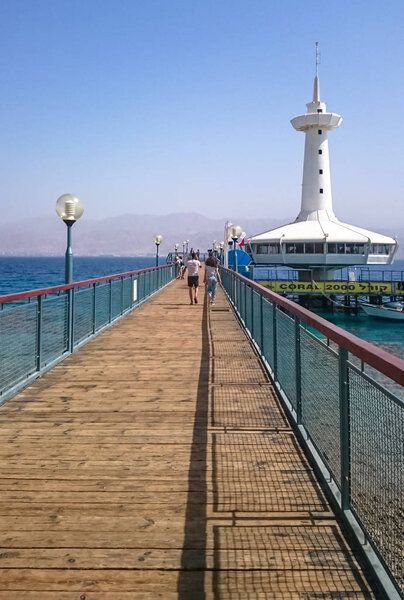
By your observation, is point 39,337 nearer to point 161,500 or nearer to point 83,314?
point 83,314

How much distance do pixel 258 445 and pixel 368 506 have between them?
135 centimetres

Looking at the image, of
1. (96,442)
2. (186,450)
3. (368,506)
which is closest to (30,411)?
(96,442)

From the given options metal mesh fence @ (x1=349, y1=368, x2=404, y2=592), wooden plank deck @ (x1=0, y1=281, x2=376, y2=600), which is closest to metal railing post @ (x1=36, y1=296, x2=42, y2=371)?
wooden plank deck @ (x1=0, y1=281, x2=376, y2=600)

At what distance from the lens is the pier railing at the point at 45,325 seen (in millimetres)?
6082

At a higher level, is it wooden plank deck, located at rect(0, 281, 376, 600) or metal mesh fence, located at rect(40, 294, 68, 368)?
metal mesh fence, located at rect(40, 294, 68, 368)

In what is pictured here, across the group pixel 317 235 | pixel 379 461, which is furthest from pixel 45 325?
pixel 317 235

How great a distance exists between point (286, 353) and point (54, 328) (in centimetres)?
405

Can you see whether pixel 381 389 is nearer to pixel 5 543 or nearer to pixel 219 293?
pixel 5 543

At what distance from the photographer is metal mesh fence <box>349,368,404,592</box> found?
2570mm

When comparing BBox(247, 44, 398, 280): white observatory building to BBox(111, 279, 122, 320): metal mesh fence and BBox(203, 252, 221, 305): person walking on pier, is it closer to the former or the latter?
BBox(203, 252, 221, 305): person walking on pier

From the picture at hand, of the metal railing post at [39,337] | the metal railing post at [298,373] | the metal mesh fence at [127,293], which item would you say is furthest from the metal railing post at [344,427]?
the metal mesh fence at [127,293]

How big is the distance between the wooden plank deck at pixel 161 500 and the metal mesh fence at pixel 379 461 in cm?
22

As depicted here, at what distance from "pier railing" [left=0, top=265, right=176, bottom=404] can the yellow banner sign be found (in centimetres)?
3546

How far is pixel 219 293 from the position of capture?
2369 centimetres
